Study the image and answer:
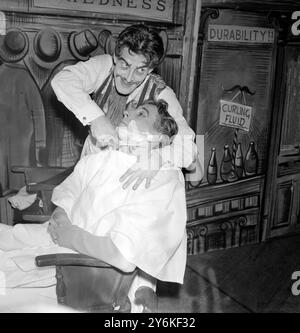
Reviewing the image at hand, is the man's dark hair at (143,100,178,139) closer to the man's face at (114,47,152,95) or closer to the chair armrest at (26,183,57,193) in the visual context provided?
the man's face at (114,47,152,95)

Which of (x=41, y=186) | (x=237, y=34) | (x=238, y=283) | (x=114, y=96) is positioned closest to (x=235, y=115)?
(x=237, y=34)

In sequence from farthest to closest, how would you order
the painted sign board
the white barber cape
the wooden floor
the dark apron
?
the painted sign board → the wooden floor → the dark apron → the white barber cape

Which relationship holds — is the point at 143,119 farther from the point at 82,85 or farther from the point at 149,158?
the point at 82,85

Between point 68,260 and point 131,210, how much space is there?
28 centimetres

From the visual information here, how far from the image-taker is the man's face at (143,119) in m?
1.89

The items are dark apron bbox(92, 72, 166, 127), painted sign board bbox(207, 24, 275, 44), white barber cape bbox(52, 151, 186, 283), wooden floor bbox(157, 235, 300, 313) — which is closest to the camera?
white barber cape bbox(52, 151, 186, 283)

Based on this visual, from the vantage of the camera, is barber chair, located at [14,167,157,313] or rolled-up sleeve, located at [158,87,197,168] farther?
rolled-up sleeve, located at [158,87,197,168]

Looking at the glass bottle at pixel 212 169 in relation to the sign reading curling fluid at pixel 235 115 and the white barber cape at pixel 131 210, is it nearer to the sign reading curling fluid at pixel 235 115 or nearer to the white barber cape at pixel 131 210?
the sign reading curling fluid at pixel 235 115

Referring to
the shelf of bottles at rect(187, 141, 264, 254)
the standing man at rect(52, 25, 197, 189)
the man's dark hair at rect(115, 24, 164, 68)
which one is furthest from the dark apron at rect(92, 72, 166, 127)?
the shelf of bottles at rect(187, 141, 264, 254)

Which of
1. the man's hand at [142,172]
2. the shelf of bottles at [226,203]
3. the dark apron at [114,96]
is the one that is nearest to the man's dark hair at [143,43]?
the dark apron at [114,96]

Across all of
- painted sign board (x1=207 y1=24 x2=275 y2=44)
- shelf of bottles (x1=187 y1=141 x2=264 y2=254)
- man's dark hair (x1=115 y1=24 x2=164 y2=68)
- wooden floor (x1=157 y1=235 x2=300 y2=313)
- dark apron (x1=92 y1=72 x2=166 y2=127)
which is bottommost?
wooden floor (x1=157 y1=235 x2=300 y2=313)

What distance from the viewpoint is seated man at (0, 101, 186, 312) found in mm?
1813

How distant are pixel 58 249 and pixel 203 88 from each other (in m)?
1.42

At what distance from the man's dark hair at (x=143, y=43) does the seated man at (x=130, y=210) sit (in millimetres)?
195
